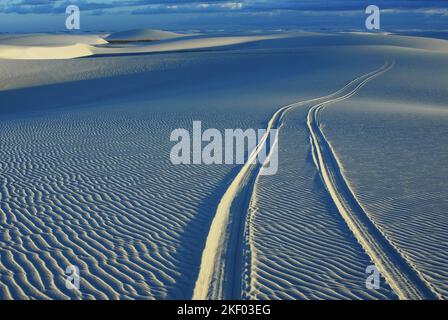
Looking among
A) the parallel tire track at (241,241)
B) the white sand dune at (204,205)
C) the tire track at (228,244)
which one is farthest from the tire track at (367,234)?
the tire track at (228,244)

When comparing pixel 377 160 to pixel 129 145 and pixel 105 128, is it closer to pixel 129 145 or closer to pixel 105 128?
pixel 129 145

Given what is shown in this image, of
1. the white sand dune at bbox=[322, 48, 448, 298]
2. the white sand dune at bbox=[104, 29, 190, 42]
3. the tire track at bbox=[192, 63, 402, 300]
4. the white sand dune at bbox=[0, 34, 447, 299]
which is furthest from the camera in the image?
the white sand dune at bbox=[104, 29, 190, 42]

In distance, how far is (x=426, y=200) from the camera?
9961 mm

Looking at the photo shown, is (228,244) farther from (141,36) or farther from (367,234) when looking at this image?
(141,36)

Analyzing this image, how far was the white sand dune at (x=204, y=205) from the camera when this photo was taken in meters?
6.83

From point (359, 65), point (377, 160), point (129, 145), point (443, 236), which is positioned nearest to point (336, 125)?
point (377, 160)

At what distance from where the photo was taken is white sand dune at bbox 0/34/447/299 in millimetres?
6828

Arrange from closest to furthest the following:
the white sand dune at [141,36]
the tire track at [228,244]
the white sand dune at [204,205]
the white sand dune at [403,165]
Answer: the tire track at [228,244] → the white sand dune at [204,205] → the white sand dune at [403,165] → the white sand dune at [141,36]

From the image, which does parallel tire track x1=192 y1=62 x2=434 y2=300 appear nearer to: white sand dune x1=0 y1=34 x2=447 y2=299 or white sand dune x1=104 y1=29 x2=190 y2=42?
white sand dune x1=0 y1=34 x2=447 y2=299

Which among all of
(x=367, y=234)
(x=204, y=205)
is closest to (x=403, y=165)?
(x=367, y=234)

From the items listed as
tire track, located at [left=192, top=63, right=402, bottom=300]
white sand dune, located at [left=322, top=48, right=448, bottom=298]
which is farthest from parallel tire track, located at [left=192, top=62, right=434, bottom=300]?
white sand dune, located at [left=322, top=48, right=448, bottom=298]

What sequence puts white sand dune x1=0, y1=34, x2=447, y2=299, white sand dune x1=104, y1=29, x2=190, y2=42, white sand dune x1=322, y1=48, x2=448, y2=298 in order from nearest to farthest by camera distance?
1. white sand dune x1=0, y1=34, x2=447, y2=299
2. white sand dune x1=322, y1=48, x2=448, y2=298
3. white sand dune x1=104, y1=29, x2=190, y2=42

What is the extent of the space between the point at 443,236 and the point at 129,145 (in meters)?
9.43

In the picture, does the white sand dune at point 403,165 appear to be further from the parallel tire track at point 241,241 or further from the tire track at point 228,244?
the tire track at point 228,244
